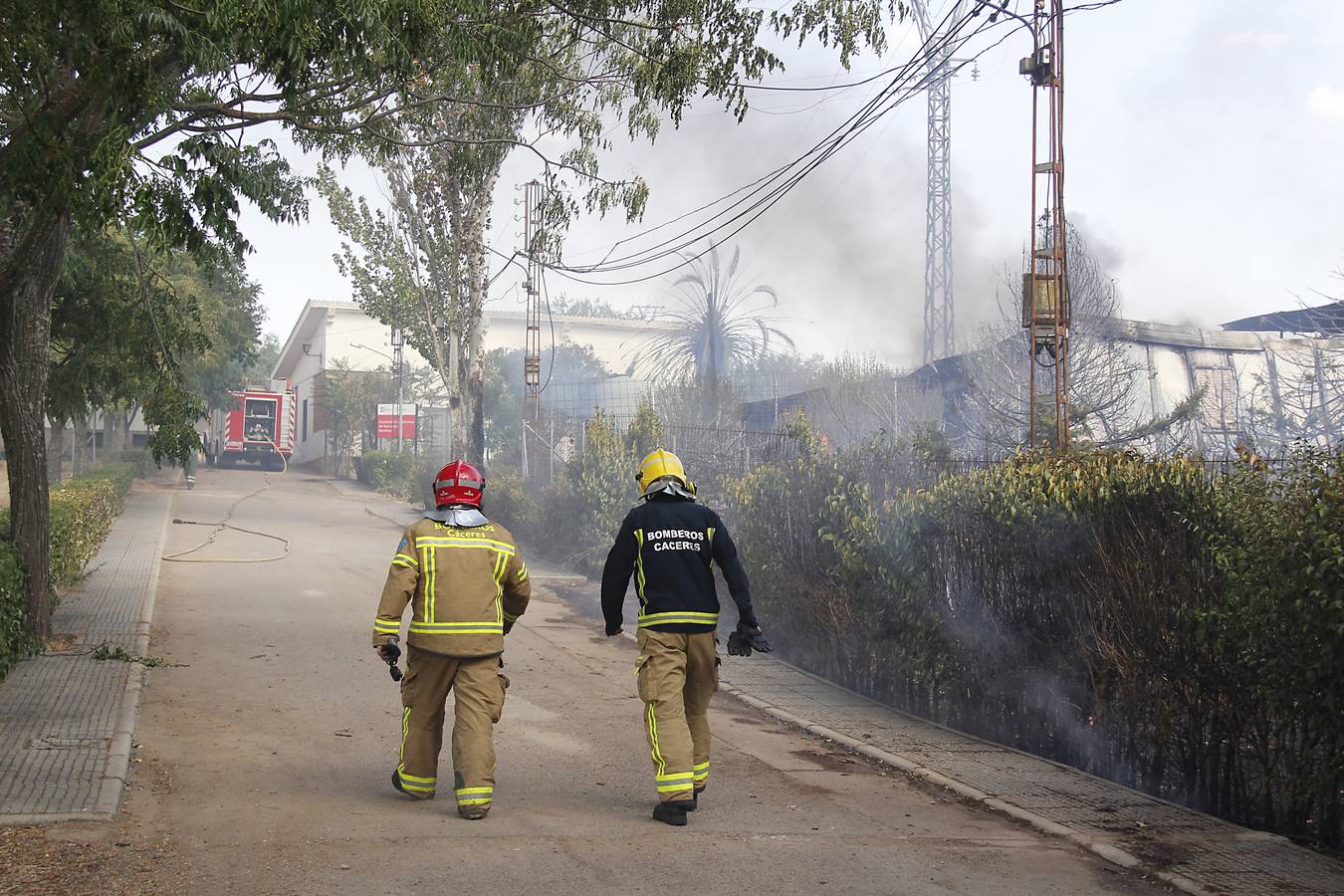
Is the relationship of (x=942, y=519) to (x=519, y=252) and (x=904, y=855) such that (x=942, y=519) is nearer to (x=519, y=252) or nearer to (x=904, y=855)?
(x=904, y=855)

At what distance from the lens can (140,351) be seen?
11641 millimetres

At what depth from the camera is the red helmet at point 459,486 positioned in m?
6.11

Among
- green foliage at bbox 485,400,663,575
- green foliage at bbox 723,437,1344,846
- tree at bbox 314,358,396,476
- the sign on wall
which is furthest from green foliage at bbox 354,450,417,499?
green foliage at bbox 723,437,1344,846

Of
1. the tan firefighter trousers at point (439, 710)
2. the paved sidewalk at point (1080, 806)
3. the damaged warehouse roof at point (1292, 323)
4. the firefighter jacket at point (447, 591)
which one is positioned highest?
the damaged warehouse roof at point (1292, 323)

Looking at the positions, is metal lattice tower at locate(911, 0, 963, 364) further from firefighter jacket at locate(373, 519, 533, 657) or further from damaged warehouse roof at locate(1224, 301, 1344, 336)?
firefighter jacket at locate(373, 519, 533, 657)

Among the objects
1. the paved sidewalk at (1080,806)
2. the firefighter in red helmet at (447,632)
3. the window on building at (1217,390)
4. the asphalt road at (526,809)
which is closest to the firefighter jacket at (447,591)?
the firefighter in red helmet at (447,632)

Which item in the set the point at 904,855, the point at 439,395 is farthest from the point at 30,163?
the point at 439,395

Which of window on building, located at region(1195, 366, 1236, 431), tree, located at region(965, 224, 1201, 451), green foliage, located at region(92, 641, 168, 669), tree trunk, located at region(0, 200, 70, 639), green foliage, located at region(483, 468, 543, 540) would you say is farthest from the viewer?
green foliage, located at region(483, 468, 543, 540)

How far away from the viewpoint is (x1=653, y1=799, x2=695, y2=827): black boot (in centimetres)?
575

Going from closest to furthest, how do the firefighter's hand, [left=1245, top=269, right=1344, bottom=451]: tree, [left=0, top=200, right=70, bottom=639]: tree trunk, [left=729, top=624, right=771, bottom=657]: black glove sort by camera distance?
the firefighter's hand < [left=729, top=624, right=771, bottom=657]: black glove < [left=0, top=200, right=70, bottom=639]: tree trunk < [left=1245, top=269, right=1344, bottom=451]: tree

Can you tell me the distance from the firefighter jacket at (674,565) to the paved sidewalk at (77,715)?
8.88ft

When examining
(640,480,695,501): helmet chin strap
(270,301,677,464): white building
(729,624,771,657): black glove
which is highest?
(270,301,677,464): white building

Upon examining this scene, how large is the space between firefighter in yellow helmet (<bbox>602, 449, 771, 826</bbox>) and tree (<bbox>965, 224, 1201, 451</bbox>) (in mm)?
13280

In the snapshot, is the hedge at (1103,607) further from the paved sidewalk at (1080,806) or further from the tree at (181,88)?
the tree at (181,88)
